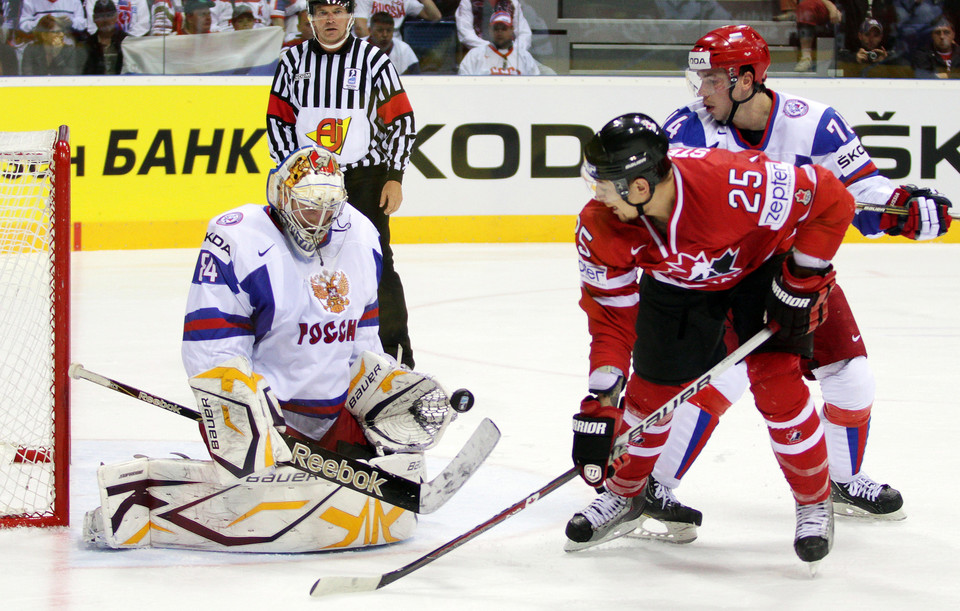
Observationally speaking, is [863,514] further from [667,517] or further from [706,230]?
[706,230]

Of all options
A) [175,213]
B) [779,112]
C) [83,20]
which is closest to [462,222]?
[175,213]

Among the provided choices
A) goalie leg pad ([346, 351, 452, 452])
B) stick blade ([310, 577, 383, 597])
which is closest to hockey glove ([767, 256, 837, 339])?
goalie leg pad ([346, 351, 452, 452])

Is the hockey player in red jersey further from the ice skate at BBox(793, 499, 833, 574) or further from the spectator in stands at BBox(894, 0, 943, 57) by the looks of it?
the spectator in stands at BBox(894, 0, 943, 57)

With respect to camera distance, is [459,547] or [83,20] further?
[83,20]

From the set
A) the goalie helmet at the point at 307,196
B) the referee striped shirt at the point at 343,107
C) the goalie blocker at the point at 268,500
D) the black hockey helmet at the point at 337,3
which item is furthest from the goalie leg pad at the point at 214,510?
the black hockey helmet at the point at 337,3

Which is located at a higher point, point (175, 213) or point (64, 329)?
point (64, 329)

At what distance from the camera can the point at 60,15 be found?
22.8 ft

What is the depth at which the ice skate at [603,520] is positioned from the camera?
259 cm

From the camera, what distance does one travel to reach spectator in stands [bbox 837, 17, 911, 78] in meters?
7.73

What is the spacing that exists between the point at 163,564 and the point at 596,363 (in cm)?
95

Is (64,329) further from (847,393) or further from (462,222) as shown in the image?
(462,222)

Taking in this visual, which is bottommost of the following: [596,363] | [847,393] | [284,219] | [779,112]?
[847,393]

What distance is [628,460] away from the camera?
2.64 metres

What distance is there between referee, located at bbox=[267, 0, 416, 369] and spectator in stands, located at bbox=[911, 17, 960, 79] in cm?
485
